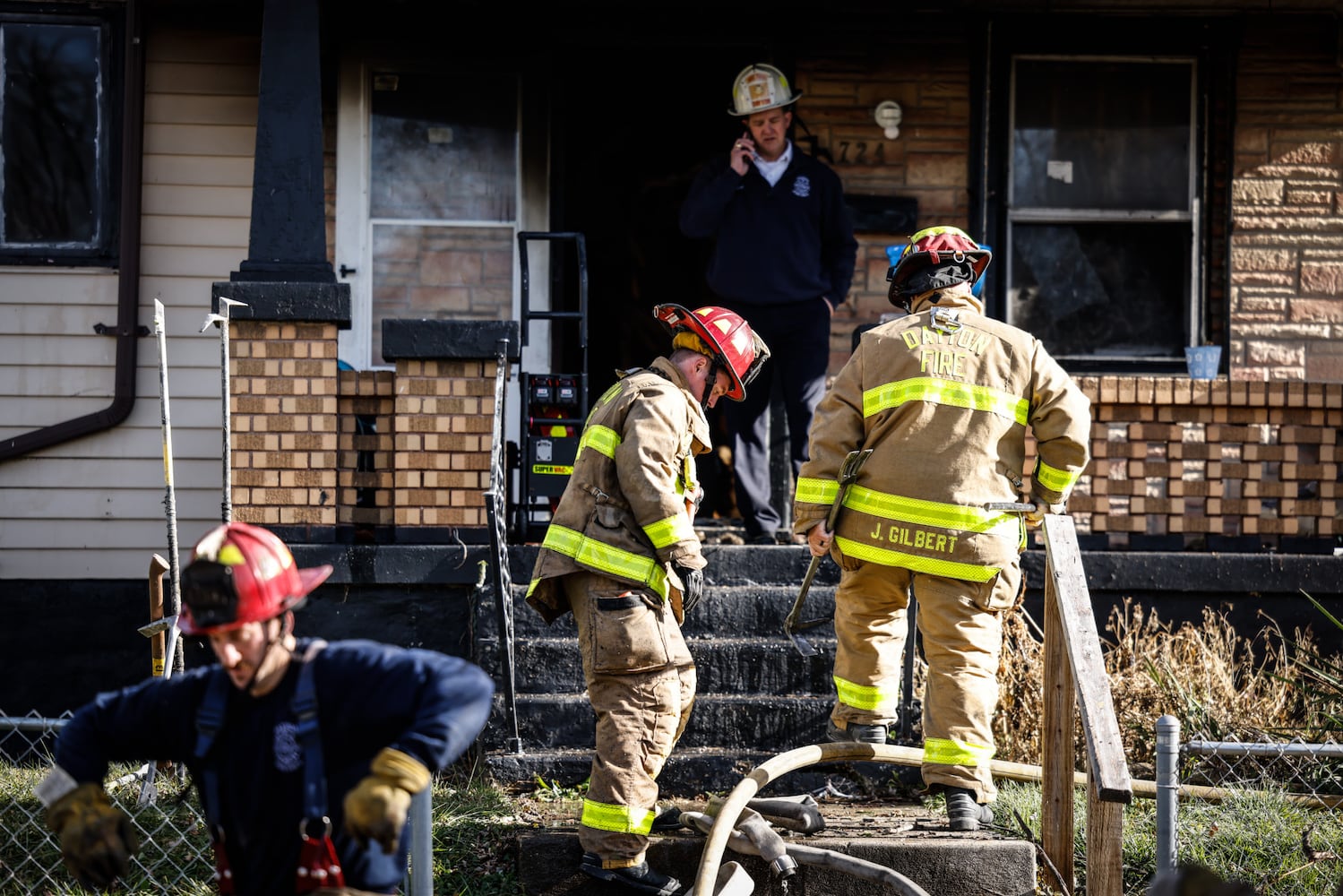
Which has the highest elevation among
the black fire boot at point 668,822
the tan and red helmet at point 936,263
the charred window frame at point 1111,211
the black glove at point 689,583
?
the charred window frame at point 1111,211

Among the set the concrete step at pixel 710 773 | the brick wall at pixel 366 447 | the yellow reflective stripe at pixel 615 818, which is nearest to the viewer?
the yellow reflective stripe at pixel 615 818

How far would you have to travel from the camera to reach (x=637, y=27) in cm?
785

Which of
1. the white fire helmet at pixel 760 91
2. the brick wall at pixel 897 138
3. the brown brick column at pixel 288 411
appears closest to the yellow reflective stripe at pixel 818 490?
the brown brick column at pixel 288 411

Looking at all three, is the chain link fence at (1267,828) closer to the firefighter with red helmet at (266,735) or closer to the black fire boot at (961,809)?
the black fire boot at (961,809)

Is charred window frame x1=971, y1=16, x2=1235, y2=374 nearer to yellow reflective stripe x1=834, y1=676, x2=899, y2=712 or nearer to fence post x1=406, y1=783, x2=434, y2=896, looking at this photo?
yellow reflective stripe x1=834, y1=676, x2=899, y2=712

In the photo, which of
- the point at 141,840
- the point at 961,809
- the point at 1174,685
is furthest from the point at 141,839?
the point at 1174,685

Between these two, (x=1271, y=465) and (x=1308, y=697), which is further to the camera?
(x=1271, y=465)

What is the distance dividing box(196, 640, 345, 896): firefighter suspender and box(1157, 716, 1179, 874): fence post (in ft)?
6.73

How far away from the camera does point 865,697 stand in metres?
4.68

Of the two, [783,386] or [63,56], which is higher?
[63,56]

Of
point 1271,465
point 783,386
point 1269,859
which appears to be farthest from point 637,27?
point 1269,859

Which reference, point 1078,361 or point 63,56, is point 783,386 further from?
point 63,56

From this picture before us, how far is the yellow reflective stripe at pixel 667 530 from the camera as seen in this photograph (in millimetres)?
4395

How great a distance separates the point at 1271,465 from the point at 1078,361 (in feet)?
5.05
